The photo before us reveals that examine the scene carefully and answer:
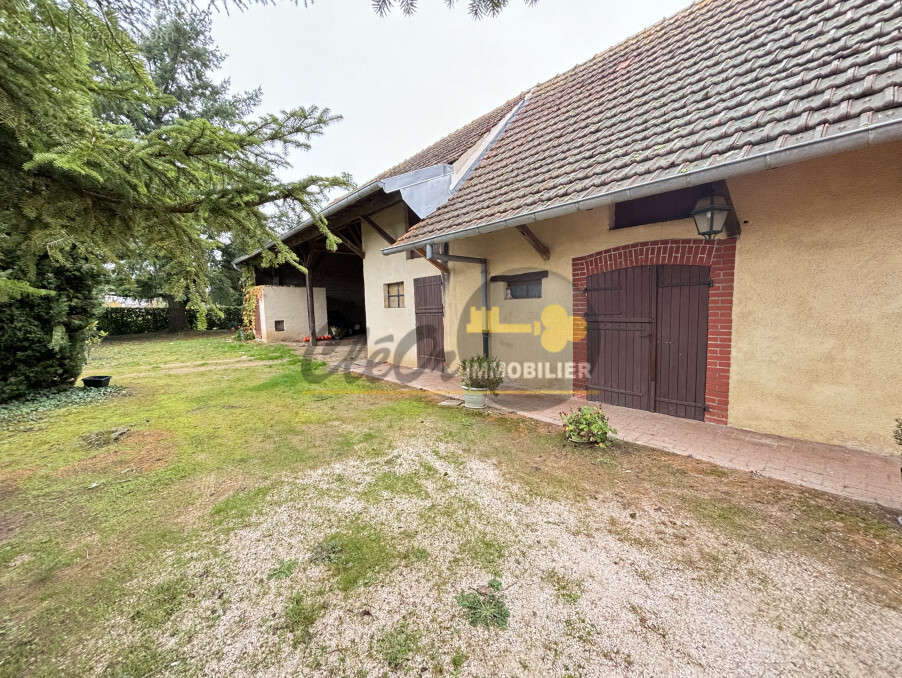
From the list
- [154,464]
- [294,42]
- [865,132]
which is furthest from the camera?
[154,464]

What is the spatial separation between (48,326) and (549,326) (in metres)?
7.49

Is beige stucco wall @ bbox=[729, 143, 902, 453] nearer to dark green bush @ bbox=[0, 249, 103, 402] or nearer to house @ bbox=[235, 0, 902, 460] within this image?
house @ bbox=[235, 0, 902, 460]

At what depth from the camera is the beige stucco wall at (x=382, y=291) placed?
789 cm

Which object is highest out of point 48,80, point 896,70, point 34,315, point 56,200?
point 896,70

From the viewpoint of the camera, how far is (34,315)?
493 centimetres

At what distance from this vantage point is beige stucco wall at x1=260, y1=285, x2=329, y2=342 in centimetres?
1347

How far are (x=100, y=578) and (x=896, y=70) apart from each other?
20.7ft

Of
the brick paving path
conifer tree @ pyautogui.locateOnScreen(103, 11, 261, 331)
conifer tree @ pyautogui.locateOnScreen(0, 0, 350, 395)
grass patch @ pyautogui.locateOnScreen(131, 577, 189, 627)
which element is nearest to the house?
the brick paving path

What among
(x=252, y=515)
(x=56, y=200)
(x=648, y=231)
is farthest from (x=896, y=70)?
(x=252, y=515)

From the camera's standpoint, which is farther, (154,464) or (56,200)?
(154,464)

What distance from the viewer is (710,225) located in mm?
3381

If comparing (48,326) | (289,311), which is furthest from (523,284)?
(289,311)

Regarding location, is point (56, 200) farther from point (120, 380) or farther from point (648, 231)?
point (120, 380)

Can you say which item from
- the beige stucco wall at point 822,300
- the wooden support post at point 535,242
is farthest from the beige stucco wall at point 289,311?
the beige stucco wall at point 822,300
